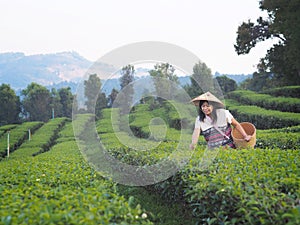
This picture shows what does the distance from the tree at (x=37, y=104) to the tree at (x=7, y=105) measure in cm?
322

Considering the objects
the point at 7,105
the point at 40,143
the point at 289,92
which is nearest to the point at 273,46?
the point at 289,92

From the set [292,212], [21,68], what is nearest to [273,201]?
[292,212]

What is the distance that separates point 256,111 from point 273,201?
1266cm

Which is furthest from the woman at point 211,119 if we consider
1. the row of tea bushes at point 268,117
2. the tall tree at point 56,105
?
the tall tree at point 56,105

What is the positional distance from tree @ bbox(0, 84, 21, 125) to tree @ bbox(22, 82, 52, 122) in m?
A: 3.22

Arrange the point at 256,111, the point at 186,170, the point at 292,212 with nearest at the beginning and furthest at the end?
1. the point at 292,212
2. the point at 186,170
3. the point at 256,111

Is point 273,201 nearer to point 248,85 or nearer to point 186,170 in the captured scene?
point 186,170

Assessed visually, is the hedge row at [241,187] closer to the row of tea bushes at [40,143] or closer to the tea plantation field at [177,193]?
the tea plantation field at [177,193]

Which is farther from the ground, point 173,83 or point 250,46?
point 250,46

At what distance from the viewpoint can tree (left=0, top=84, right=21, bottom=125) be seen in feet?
115

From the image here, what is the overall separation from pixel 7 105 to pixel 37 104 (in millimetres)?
4741

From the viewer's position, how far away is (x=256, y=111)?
15.1 meters

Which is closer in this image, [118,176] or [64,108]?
[118,176]

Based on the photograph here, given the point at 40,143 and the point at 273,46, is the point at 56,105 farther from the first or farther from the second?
the point at 273,46
